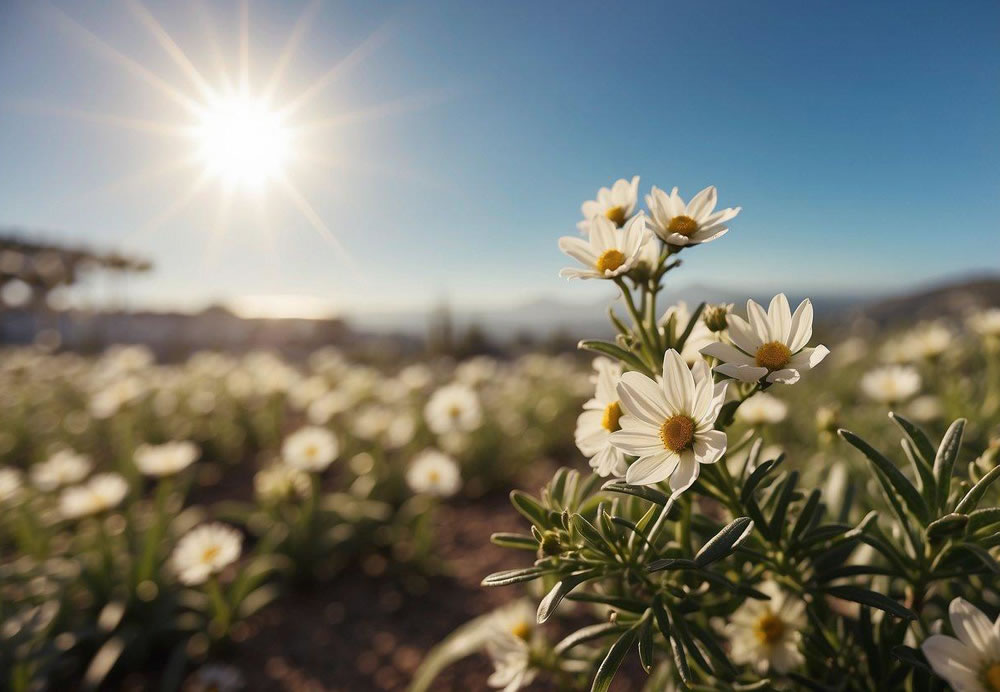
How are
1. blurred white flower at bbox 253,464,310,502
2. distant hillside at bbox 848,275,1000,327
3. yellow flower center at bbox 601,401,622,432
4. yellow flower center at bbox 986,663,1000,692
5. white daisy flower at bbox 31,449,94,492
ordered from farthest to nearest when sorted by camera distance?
distant hillside at bbox 848,275,1000,327
white daisy flower at bbox 31,449,94,492
blurred white flower at bbox 253,464,310,502
yellow flower center at bbox 601,401,622,432
yellow flower center at bbox 986,663,1000,692

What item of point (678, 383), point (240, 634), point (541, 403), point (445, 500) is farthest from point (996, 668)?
point (541, 403)

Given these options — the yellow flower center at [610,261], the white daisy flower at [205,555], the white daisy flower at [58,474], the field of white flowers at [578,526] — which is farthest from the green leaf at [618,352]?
the white daisy flower at [58,474]

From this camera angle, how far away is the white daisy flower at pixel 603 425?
2.35 feet

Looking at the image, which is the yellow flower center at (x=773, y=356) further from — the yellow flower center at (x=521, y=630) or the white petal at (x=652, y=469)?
the yellow flower center at (x=521, y=630)

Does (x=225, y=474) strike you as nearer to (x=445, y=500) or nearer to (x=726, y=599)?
(x=445, y=500)

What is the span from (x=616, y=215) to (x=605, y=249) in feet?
0.41

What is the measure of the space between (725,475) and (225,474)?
3996mm

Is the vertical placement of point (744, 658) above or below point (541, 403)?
above

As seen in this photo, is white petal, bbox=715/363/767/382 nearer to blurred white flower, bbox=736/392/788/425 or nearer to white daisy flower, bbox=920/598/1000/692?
white daisy flower, bbox=920/598/1000/692

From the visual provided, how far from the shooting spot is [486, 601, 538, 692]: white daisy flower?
92cm

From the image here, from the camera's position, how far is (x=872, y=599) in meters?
0.66

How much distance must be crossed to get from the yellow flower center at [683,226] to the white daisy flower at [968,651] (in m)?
0.55

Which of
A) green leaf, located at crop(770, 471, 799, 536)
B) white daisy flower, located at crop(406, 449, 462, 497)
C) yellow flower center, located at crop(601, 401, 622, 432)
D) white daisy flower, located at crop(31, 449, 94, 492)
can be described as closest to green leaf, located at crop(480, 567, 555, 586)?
yellow flower center, located at crop(601, 401, 622, 432)

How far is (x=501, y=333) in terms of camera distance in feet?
48.5
